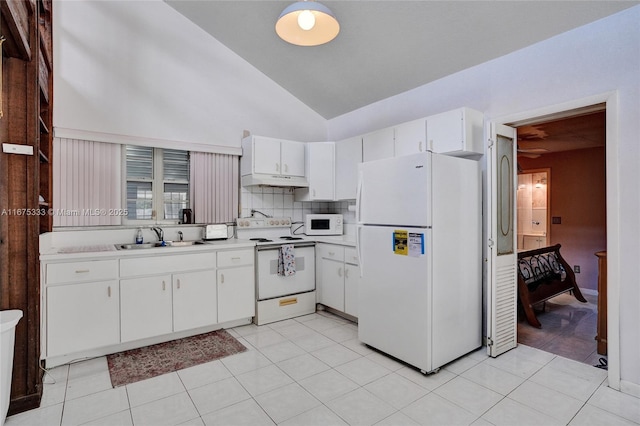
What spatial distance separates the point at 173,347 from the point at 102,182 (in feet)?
5.82

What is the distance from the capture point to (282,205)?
15.0 feet

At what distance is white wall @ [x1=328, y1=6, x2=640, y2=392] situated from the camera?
2.27 meters

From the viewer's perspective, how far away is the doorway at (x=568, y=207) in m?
3.78

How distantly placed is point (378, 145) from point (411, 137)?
448mm

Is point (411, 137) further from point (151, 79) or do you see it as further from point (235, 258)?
point (151, 79)

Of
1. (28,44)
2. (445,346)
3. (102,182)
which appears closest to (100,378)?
(102,182)

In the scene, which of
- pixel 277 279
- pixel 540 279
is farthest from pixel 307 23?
pixel 540 279

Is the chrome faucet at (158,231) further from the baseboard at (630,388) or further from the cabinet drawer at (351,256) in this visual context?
the baseboard at (630,388)

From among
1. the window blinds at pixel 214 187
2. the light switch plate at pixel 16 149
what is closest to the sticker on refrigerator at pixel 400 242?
the window blinds at pixel 214 187

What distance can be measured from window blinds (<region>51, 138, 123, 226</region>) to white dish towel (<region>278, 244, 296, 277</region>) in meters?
1.71

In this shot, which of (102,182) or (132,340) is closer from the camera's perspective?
(132,340)

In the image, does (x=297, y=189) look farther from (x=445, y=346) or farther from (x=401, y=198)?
(x=445, y=346)

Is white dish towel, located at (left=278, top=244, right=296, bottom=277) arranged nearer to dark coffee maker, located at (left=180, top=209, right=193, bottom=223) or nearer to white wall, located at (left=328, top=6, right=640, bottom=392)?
dark coffee maker, located at (left=180, top=209, right=193, bottom=223)

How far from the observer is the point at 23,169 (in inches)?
84.5
